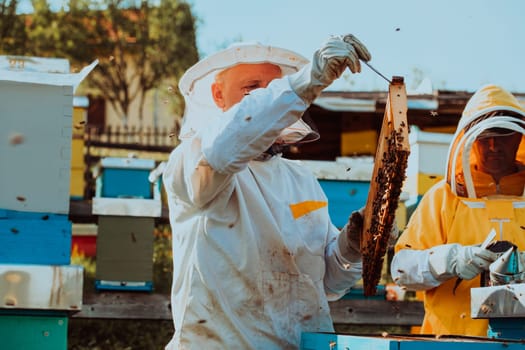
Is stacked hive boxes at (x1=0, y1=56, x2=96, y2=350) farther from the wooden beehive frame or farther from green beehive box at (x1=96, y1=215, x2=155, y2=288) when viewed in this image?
the wooden beehive frame

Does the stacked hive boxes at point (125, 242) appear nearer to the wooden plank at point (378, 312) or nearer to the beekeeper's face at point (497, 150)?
the wooden plank at point (378, 312)

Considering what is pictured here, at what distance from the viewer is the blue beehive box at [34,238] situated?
18.1 feet

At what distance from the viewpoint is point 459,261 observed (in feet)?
14.2

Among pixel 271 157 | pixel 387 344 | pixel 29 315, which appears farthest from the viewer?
pixel 29 315

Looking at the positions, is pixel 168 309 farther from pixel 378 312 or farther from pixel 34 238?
pixel 34 238

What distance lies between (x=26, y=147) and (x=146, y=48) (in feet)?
37.8

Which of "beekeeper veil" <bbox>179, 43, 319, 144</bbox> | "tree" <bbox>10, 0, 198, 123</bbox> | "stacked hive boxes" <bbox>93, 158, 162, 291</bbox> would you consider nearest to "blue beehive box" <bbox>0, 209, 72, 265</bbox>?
"stacked hive boxes" <bbox>93, 158, 162, 291</bbox>

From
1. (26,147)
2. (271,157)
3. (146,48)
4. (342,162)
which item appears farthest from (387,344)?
(146,48)

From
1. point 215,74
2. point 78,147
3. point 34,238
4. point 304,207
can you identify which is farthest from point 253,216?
point 78,147

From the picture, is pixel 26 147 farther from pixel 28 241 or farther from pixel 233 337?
pixel 233 337

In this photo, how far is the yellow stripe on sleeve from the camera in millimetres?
3381

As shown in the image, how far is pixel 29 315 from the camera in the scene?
5.39m

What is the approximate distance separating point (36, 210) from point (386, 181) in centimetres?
309

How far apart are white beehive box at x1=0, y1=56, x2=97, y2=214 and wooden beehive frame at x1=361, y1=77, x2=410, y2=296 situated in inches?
109
